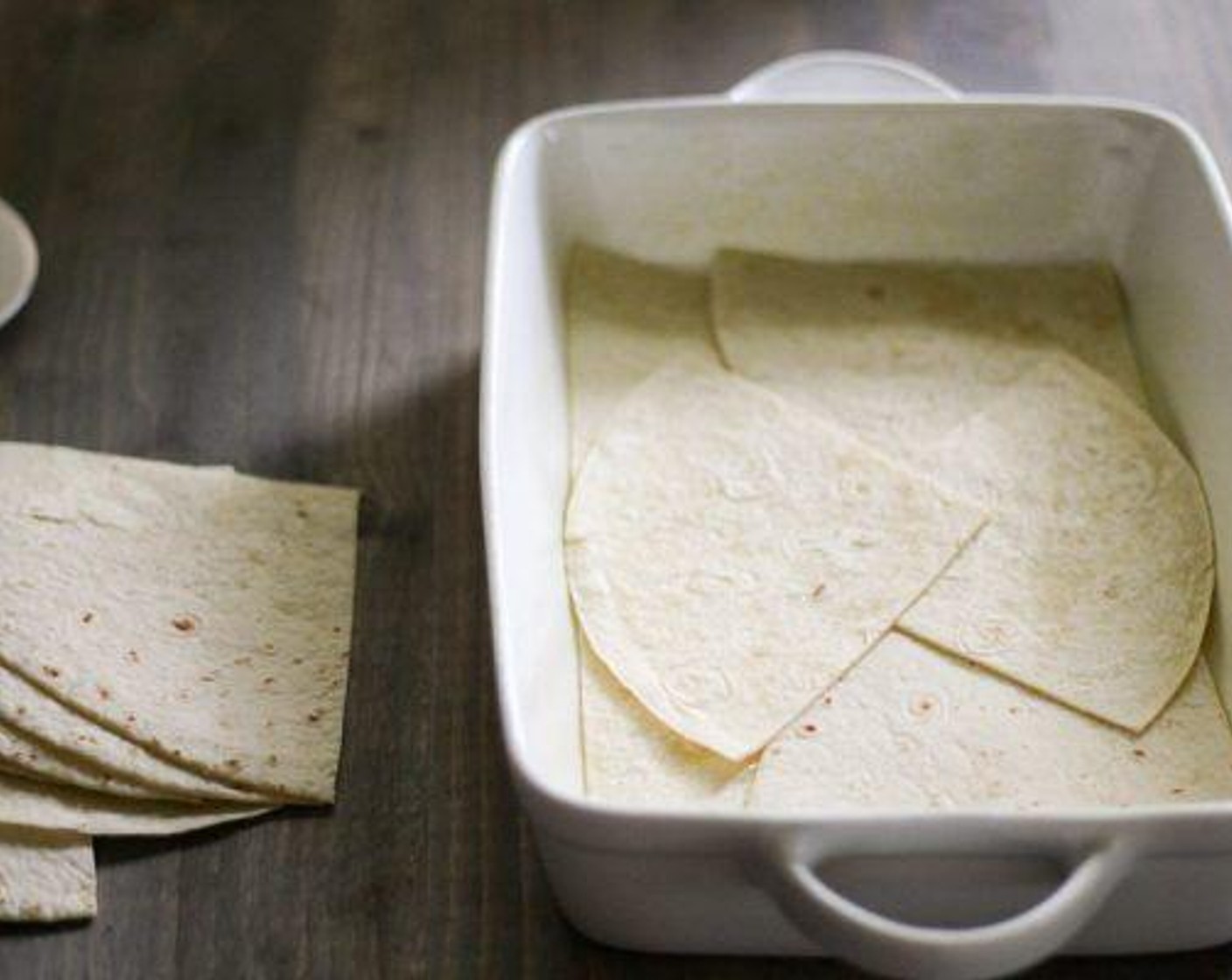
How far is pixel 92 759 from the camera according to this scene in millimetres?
1021

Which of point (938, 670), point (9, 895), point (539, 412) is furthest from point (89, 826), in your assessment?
point (938, 670)

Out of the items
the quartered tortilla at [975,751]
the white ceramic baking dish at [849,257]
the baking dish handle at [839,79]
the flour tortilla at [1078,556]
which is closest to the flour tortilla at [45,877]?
the white ceramic baking dish at [849,257]

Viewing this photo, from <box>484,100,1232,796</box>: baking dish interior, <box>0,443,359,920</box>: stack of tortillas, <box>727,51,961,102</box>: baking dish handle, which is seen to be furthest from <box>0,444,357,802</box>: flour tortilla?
<box>727,51,961,102</box>: baking dish handle

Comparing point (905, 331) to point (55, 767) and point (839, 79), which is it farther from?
point (55, 767)

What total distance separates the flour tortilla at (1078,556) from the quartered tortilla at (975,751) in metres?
0.02

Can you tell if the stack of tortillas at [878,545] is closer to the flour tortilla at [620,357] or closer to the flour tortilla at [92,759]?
the flour tortilla at [620,357]

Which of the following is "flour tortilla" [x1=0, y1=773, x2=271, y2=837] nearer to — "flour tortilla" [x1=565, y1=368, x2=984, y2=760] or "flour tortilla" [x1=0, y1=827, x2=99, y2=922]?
"flour tortilla" [x1=0, y1=827, x2=99, y2=922]

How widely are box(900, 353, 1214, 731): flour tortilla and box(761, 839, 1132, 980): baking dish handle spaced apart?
0.75 feet

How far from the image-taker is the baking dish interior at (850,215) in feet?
3.56

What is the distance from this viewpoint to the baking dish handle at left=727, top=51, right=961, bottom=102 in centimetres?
142

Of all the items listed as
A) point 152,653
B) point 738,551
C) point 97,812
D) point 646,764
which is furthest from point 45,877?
point 738,551

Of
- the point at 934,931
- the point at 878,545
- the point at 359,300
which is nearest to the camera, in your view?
the point at 934,931

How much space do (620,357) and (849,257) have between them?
211mm

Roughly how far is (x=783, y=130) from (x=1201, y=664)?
50cm
